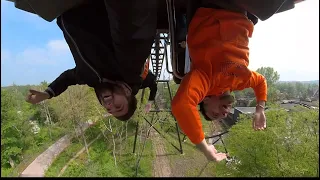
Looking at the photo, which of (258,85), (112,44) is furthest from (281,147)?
(112,44)

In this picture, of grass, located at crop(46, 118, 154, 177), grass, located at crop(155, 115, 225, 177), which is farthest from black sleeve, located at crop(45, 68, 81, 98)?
grass, located at crop(155, 115, 225, 177)

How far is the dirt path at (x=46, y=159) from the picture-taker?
9.84m

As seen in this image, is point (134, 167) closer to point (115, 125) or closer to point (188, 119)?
point (115, 125)

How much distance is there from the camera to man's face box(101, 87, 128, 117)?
979 millimetres

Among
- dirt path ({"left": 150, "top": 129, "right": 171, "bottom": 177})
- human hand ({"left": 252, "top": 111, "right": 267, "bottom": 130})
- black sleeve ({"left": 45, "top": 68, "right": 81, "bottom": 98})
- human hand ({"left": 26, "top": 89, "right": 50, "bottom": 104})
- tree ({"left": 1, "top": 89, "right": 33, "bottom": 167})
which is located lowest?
dirt path ({"left": 150, "top": 129, "right": 171, "bottom": 177})

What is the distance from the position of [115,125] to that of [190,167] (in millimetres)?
4140

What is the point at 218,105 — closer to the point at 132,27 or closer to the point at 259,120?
the point at 259,120

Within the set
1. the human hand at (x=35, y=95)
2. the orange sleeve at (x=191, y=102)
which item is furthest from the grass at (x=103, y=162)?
the orange sleeve at (x=191, y=102)

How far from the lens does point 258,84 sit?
128 centimetres

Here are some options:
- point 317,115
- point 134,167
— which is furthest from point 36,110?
point 317,115

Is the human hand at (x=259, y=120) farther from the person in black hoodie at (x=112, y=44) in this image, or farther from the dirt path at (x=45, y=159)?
the dirt path at (x=45, y=159)

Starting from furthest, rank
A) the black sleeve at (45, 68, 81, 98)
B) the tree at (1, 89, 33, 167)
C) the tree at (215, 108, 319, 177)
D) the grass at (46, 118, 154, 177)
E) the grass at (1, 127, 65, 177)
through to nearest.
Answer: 1. the tree at (1, 89, 33, 167)
2. the grass at (1, 127, 65, 177)
3. the grass at (46, 118, 154, 177)
4. the tree at (215, 108, 319, 177)
5. the black sleeve at (45, 68, 81, 98)

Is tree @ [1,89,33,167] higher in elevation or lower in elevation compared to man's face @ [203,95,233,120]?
lower

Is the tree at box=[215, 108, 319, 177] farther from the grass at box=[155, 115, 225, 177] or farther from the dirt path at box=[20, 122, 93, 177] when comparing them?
the dirt path at box=[20, 122, 93, 177]
